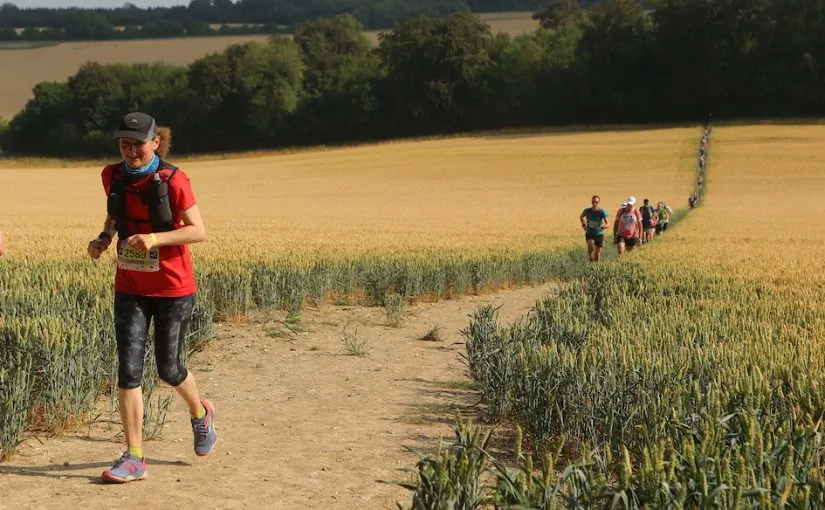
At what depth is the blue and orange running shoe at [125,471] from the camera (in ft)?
18.8

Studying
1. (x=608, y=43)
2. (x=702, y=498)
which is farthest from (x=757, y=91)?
(x=702, y=498)

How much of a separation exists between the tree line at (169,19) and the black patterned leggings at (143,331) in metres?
159

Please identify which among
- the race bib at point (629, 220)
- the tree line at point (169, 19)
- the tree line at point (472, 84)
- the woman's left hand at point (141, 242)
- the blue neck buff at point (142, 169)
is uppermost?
the tree line at point (169, 19)

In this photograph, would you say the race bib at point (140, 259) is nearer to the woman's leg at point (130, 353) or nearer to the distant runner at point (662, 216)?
the woman's leg at point (130, 353)

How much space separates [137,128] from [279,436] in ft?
7.92

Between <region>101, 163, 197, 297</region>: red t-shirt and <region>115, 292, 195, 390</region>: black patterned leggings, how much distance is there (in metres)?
0.06

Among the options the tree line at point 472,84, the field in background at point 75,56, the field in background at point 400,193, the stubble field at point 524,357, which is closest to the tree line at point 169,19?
the field in background at point 75,56

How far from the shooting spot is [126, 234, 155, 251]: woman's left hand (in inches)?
219

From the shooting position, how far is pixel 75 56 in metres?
135

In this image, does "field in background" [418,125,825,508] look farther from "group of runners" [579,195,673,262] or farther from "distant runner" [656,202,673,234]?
"distant runner" [656,202,673,234]

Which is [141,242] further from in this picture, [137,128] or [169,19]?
[169,19]

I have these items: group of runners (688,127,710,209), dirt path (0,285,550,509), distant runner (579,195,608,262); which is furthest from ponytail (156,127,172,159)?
group of runners (688,127,710,209)

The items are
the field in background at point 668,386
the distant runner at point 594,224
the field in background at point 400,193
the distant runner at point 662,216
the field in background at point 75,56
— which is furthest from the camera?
the field in background at point 75,56

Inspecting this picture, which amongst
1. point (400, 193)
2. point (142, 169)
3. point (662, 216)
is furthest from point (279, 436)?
point (400, 193)
